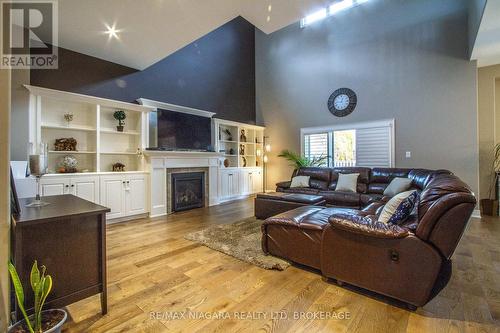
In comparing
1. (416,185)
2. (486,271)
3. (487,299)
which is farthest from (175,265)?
(416,185)

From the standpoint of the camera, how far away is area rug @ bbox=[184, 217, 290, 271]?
93.7 inches

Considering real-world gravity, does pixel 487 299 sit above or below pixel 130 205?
below

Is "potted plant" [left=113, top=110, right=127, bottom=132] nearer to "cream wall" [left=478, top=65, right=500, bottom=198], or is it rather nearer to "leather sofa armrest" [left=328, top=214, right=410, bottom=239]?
"leather sofa armrest" [left=328, top=214, right=410, bottom=239]

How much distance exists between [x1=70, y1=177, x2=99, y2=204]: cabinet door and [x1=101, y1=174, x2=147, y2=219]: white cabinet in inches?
3.8

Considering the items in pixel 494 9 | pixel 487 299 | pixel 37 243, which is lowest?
pixel 487 299

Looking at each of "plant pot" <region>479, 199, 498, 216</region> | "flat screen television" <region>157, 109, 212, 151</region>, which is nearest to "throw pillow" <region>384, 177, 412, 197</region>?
"plant pot" <region>479, 199, 498, 216</region>

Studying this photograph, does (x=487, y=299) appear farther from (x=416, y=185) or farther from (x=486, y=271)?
(x=416, y=185)

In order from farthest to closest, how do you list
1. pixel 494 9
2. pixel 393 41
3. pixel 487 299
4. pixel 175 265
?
1. pixel 393 41
2. pixel 494 9
3. pixel 175 265
4. pixel 487 299

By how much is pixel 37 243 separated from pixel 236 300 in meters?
1.33

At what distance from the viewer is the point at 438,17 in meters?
4.59

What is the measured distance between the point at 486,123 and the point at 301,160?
3651 mm

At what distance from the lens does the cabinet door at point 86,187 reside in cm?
346

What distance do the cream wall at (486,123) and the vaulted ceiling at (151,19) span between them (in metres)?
3.80

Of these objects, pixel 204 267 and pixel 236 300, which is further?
pixel 204 267
